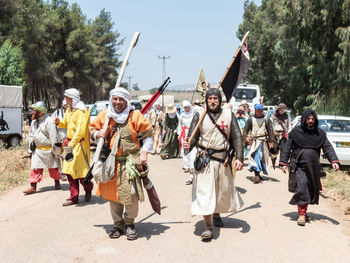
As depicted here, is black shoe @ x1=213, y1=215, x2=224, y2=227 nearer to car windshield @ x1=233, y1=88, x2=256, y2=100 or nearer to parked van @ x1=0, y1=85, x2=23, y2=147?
parked van @ x1=0, y1=85, x2=23, y2=147

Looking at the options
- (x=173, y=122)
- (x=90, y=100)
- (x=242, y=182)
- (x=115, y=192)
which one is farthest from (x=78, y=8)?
(x=115, y=192)

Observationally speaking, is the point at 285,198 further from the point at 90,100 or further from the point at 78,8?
the point at 90,100

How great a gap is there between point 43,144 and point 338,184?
Result: 6.24 m

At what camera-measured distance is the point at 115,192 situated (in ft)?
16.7

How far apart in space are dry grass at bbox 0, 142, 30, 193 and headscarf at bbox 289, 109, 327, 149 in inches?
236

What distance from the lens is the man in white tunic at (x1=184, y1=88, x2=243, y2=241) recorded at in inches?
206

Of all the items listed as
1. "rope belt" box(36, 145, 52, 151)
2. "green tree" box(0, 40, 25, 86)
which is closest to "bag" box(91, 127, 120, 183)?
"rope belt" box(36, 145, 52, 151)

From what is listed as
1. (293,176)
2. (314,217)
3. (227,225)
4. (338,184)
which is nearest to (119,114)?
(227,225)

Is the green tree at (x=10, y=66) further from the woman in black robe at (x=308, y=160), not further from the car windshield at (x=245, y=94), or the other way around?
the woman in black robe at (x=308, y=160)

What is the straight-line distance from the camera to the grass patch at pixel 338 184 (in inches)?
314

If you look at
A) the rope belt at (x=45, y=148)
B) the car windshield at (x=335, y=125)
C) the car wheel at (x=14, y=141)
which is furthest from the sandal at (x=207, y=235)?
the car wheel at (x=14, y=141)

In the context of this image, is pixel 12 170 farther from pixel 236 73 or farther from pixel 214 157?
pixel 214 157

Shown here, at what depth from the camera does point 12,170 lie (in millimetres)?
10586

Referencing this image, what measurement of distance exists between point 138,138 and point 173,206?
6.81 feet
